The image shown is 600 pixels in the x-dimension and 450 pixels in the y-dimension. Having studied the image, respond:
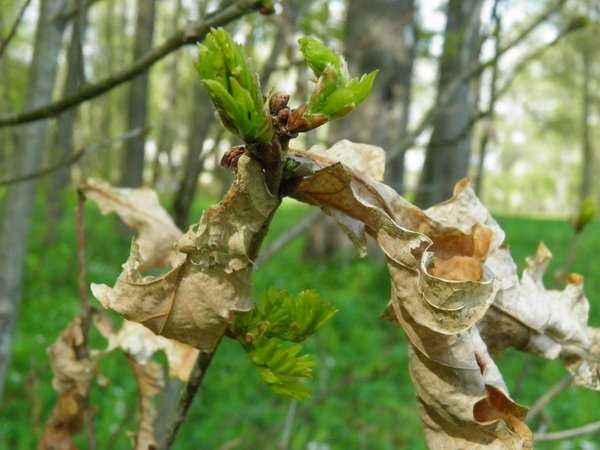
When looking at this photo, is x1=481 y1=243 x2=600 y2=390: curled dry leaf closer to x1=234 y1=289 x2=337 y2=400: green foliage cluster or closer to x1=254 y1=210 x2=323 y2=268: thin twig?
x1=234 y1=289 x2=337 y2=400: green foliage cluster

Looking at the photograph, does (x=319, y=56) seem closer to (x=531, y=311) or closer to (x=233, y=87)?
(x=233, y=87)

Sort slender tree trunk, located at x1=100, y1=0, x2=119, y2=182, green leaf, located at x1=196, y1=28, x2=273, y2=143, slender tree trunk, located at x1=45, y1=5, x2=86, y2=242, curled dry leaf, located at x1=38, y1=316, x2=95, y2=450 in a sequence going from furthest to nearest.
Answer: slender tree trunk, located at x1=100, y1=0, x2=119, y2=182, slender tree trunk, located at x1=45, y1=5, x2=86, y2=242, curled dry leaf, located at x1=38, y1=316, x2=95, y2=450, green leaf, located at x1=196, y1=28, x2=273, y2=143

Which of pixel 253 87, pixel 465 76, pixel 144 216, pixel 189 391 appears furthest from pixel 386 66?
pixel 253 87

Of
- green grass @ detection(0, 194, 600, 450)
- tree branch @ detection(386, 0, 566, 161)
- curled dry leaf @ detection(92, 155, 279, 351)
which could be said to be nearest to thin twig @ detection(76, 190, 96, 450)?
curled dry leaf @ detection(92, 155, 279, 351)

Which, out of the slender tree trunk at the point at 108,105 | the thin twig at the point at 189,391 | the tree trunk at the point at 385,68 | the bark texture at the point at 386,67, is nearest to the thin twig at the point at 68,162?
the slender tree trunk at the point at 108,105

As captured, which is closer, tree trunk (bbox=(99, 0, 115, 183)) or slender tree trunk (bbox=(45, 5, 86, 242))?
slender tree trunk (bbox=(45, 5, 86, 242))
